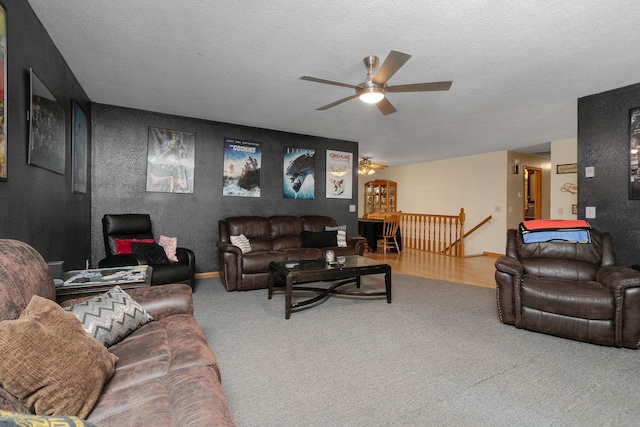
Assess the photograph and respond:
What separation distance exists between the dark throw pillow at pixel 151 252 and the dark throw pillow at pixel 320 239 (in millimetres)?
2088

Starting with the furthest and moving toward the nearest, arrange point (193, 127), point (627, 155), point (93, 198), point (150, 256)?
point (193, 127)
point (93, 198)
point (150, 256)
point (627, 155)

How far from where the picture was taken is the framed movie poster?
617 centimetres

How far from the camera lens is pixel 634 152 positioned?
3.27 metres

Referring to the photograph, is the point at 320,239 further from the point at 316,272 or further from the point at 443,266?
the point at 443,266

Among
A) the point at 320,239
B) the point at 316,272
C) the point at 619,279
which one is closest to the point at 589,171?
the point at 619,279

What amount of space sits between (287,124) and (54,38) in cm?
304

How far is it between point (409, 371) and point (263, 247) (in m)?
3.05

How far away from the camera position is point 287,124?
201 inches

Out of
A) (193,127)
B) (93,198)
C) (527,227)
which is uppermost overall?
(193,127)

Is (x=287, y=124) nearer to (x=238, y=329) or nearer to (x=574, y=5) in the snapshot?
(x=238, y=329)

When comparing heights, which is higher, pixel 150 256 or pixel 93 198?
pixel 93 198

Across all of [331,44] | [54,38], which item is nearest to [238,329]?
[331,44]

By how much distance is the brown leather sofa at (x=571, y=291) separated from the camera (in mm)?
2500

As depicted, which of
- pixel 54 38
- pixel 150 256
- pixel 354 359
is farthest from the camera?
pixel 150 256
